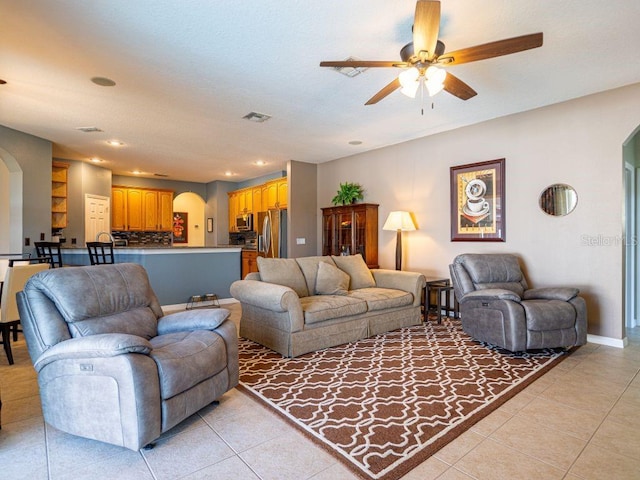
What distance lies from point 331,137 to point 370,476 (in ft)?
14.8

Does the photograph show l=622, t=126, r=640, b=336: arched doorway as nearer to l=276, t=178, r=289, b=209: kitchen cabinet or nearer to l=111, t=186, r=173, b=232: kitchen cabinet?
l=276, t=178, r=289, b=209: kitchen cabinet

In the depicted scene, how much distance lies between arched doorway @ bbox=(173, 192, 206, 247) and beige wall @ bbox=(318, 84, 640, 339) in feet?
21.7

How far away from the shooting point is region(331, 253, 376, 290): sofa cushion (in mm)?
4559

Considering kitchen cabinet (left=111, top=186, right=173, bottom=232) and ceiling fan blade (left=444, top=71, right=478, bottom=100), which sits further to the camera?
kitchen cabinet (left=111, top=186, right=173, bottom=232)

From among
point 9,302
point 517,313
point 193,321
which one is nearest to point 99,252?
point 9,302

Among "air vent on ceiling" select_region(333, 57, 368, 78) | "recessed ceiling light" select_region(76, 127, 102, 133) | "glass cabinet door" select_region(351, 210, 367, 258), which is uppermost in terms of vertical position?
"recessed ceiling light" select_region(76, 127, 102, 133)

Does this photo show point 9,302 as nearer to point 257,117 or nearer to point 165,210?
point 257,117

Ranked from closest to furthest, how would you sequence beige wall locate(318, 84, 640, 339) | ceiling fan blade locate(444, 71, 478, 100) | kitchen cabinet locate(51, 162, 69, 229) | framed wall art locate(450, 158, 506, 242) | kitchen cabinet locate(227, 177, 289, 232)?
ceiling fan blade locate(444, 71, 478, 100)
beige wall locate(318, 84, 640, 339)
framed wall art locate(450, 158, 506, 242)
kitchen cabinet locate(51, 162, 69, 229)
kitchen cabinet locate(227, 177, 289, 232)

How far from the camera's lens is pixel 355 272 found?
4.60 m

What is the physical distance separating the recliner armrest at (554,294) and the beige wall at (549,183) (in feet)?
1.51

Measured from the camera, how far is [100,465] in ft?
5.87

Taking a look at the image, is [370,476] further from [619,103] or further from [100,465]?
[619,103]

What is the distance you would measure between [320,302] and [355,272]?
110 centimetres

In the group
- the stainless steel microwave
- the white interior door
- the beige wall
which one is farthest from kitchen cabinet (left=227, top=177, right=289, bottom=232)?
the beige wall
